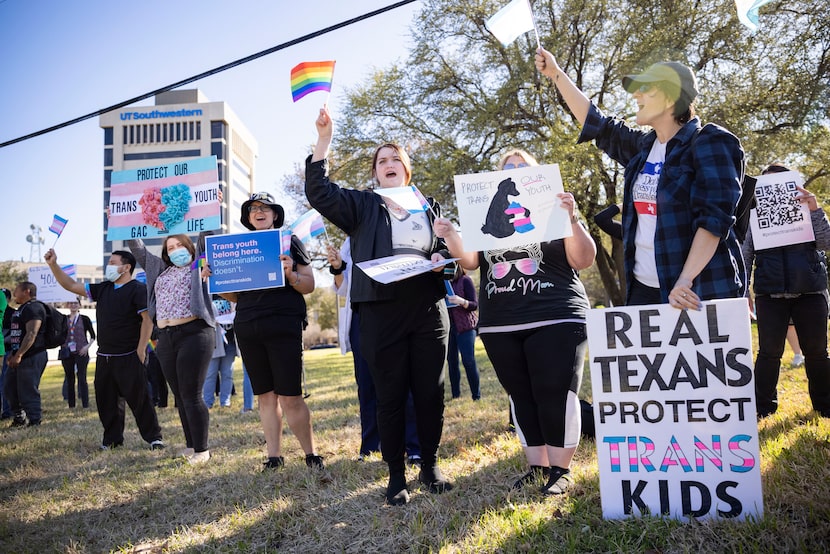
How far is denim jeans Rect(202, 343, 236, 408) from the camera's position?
31.2 feet

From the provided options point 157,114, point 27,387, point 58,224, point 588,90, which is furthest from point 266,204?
point 157,114

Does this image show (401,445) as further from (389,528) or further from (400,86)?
(400,86)

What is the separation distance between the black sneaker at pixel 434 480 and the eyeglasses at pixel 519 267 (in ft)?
4.29

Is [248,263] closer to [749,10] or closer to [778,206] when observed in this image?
[749,10]

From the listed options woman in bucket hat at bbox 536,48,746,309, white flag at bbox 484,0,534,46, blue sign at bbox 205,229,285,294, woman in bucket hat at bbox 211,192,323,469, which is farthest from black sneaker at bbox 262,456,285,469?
white flag at bbox 484,0,534,46

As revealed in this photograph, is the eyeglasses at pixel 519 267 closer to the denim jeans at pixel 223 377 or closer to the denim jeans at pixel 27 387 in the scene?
the denim jeans at pixel 223 377

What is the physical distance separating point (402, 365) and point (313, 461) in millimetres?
1555

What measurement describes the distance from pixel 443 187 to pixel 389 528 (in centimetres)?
1574

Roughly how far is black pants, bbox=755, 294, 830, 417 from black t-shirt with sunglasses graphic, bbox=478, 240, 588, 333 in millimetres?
2395

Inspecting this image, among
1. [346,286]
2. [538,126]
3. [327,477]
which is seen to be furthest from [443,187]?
[327,477]

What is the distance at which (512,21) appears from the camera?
3.69m

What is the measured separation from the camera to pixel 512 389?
3.48 metres

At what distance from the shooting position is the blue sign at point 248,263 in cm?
461

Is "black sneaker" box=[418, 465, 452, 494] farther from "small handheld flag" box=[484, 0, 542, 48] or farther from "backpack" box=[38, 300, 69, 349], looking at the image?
"backpack" box=[38, 300, 69, 349]
